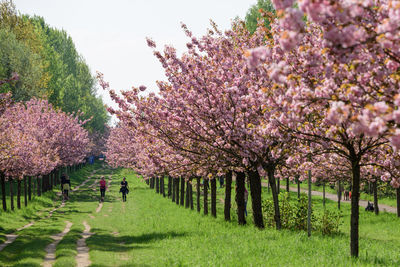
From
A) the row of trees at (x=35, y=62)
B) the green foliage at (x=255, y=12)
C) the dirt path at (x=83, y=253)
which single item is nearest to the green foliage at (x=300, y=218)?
the dirt path at (x=83, y=253)

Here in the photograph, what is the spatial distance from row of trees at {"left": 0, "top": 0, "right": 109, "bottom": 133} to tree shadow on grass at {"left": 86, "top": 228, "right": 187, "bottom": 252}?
24.0ft

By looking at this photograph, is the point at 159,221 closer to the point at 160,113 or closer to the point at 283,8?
the point at 160,113

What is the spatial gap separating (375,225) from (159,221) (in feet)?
43.3

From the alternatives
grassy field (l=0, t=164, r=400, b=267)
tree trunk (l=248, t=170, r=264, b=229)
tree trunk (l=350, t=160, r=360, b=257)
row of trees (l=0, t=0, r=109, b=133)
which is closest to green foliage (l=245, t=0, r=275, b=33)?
row of trees (l=0, t=0, r=109, b=133)

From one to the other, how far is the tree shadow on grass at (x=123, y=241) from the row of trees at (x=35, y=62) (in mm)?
7305

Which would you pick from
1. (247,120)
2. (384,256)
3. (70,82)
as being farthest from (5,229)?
(70,82)

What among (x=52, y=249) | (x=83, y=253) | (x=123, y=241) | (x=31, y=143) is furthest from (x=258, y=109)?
(x=31, y=143)

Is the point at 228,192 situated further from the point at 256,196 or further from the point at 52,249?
the point at 52,249

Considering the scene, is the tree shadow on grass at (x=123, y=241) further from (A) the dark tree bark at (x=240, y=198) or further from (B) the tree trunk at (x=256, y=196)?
(A) the dark tree bark at (x=240, y=198)

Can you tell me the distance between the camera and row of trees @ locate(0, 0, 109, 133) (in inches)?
1455

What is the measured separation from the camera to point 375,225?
80.9ft

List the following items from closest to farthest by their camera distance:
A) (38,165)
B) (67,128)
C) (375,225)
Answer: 1. (375,225)
2. (38,165)
3. (67,128)

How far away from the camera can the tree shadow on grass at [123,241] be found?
15350 mm

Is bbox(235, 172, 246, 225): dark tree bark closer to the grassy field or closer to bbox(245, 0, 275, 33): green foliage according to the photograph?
the grassy field
